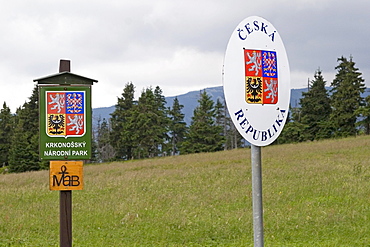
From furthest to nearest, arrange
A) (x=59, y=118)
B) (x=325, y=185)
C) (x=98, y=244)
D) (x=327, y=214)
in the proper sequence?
(x=325, y=185), (x=327, y=214), (x=98, y=244), (x=59, y=118)

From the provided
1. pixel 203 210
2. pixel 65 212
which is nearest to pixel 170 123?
pixel 203 210

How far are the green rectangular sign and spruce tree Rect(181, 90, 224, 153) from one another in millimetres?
51370

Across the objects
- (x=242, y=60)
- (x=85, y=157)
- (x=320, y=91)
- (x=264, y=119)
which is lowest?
(x=85, y=157)

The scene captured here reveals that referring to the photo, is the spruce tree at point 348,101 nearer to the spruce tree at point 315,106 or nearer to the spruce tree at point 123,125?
the spruce tree at point 315,106

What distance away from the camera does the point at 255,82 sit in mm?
2877

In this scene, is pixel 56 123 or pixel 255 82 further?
pixel 56 123

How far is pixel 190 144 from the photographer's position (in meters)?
57.1

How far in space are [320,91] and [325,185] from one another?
142 feet

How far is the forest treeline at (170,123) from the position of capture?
1879 inches

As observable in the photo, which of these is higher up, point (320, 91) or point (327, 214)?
point (320, 91)

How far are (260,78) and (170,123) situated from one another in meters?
56.9

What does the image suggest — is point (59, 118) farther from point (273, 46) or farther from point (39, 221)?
point (39, 221)

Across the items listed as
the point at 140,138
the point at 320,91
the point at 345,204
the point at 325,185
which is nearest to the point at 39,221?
the point at 345,204

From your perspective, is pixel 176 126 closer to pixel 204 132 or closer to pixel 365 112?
pixel 204 132
